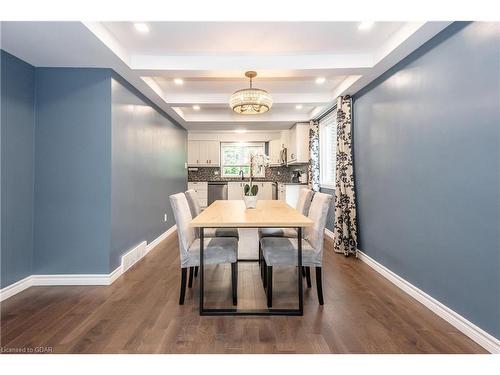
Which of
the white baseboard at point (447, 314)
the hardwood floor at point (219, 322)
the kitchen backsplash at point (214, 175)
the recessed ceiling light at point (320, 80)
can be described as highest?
the recessed ceiling light at point (320, 80)

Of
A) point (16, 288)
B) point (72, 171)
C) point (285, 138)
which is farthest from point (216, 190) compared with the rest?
point (16, 288)

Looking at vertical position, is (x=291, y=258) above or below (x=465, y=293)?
above

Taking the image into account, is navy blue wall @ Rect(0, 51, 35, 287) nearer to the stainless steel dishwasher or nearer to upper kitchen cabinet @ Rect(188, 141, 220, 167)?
upper kitchen cabinet @ Rect(188, 141, 220, 167)

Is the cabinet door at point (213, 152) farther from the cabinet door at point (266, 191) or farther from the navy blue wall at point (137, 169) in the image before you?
the navy blue wall at point (137, 169)

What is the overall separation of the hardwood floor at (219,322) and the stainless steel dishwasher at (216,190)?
4708 mm

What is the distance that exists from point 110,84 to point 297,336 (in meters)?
3.00

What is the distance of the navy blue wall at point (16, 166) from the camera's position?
2283 mm

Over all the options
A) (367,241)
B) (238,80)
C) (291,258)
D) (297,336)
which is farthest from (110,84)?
(367,241)

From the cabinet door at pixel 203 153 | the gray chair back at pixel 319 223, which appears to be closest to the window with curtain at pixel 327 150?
the gray chair back at pixel 319 223

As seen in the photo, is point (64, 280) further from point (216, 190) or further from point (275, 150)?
point (275, 150)

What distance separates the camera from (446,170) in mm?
1994

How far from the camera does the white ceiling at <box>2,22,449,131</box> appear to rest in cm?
213
